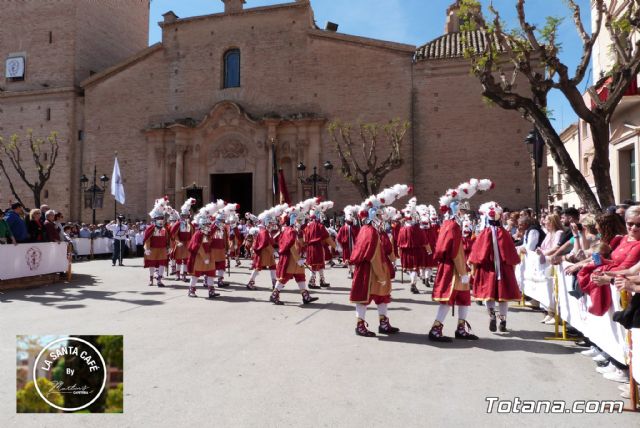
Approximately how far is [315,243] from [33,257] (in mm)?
7950

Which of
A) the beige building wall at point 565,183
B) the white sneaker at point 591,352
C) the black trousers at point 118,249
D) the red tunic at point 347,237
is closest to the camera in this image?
the white sneaker at point 591,352

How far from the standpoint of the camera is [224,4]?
31.3 metres

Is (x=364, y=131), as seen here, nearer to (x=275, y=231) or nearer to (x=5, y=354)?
(x=275, y=231)

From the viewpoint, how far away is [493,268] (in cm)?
718

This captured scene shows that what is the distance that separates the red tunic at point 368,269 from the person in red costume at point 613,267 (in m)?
2.78

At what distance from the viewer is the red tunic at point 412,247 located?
40.9 ft

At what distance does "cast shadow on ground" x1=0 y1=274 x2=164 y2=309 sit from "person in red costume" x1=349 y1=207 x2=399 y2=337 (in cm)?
513

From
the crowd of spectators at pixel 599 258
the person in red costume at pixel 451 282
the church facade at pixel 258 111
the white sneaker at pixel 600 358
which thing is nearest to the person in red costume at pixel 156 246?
the person in red costume at pixel 451 282

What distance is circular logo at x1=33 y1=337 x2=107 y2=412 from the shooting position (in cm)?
347

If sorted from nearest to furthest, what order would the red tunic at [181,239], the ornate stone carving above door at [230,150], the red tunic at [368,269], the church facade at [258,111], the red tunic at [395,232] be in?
the red tunic at [368,269] → the red tunic at [181,239] → the red tunic at [395,232] → the church facade at [258,111] → the ornate stone carving above door at [230,150]

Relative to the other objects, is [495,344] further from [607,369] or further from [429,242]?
[429,242]

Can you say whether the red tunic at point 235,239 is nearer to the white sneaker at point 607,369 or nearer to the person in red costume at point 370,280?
the person in red costume at point 370,280

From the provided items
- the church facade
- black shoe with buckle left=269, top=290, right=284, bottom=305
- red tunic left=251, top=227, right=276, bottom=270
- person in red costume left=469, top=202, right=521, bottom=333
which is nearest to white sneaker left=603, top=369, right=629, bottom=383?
person in red costume left=469, top=202, right=521, bottom=333

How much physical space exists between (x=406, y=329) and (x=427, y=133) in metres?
21.4
